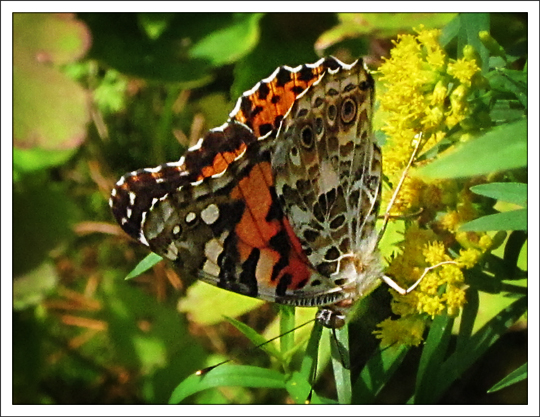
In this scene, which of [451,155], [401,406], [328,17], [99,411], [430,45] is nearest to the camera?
[451,155]

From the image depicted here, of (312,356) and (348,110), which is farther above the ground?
(348,110)

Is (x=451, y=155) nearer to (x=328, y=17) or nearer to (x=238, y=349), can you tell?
(x=328, y=17)

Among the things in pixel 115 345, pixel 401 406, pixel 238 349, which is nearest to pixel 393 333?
pixel 401 406

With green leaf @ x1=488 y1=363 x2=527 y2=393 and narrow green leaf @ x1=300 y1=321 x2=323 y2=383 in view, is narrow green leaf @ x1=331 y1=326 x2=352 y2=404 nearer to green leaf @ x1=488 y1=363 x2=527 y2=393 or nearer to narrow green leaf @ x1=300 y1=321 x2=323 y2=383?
narrow green leaf @ x1=300 y1=321 x2=323 y2=383

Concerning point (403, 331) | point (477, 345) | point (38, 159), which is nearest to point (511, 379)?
point (477, 345)

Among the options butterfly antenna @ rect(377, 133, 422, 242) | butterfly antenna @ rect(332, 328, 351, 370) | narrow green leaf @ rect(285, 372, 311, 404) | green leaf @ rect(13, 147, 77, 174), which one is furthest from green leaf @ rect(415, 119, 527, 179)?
green leaf @ rect(13, 147, 77, 174)

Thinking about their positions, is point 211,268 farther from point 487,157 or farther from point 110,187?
point 110,187
